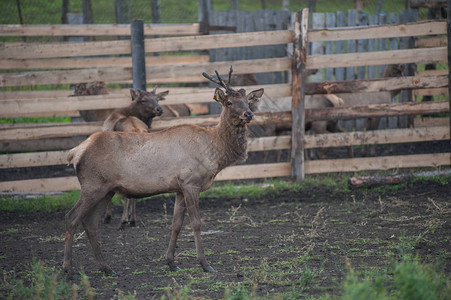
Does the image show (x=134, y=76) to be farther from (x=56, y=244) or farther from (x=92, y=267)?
(x=92, y=267)

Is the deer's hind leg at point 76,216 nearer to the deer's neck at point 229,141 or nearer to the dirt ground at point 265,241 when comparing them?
the dirt ground at point 265,241

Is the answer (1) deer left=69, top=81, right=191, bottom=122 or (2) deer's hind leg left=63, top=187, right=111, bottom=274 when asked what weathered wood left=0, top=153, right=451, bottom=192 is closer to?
(1) deer left=69, top=81, right=191, bottom=122

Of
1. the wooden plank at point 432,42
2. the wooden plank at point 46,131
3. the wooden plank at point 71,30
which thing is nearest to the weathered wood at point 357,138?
the wooden plank at point 432,42

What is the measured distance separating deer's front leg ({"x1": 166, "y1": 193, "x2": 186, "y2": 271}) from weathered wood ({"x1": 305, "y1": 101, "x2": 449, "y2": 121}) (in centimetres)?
446

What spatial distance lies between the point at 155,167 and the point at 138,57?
3.93 metres

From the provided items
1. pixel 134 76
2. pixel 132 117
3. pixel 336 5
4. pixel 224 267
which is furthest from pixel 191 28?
pixel 336 5

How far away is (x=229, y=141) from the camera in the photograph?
6.61 m

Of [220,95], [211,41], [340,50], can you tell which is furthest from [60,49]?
[340,50]

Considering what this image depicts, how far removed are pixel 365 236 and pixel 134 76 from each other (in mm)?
4958

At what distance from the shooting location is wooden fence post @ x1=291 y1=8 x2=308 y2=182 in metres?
9.92

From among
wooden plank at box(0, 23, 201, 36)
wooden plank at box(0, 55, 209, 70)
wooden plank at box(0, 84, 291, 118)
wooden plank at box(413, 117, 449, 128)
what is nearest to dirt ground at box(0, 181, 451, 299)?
wooden plank at box(0, 84, 291, 118)

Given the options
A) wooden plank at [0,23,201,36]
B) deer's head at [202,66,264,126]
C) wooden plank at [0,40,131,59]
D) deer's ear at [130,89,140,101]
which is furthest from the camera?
wooden plank at [0,23,201,36]

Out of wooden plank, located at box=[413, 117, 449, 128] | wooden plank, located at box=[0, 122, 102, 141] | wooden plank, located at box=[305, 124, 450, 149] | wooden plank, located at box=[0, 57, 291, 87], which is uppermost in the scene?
wooden plank, located at box=[0, 57, 291, 87]

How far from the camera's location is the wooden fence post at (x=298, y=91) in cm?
992
